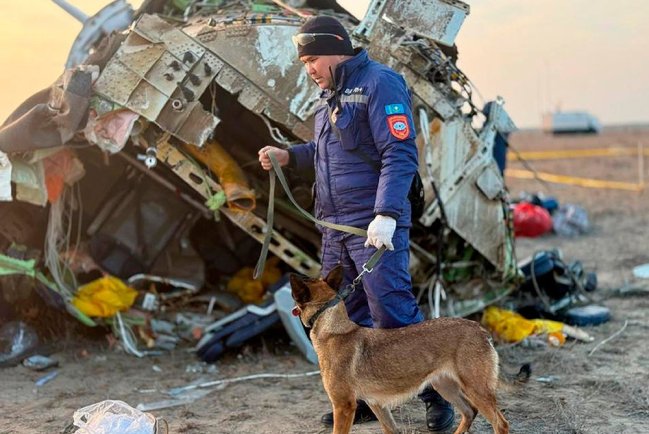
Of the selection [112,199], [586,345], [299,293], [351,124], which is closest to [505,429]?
[299,293]

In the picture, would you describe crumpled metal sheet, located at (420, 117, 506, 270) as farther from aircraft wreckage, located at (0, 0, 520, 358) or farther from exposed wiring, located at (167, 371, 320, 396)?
exposed wiring, located at (167, 371, 320, 396)

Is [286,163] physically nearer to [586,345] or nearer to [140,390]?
[140,390]

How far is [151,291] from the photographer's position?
22.8ft

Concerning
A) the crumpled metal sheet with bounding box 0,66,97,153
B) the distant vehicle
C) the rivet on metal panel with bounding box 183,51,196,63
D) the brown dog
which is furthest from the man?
the distant vehicle

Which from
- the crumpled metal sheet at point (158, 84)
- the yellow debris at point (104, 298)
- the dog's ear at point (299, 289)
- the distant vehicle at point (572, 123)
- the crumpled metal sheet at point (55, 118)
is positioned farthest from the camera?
the distant vehicle at point (572, 123)

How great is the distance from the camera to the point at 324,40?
159 inches

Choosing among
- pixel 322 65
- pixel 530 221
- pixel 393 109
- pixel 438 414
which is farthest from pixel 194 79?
pixel 530 221

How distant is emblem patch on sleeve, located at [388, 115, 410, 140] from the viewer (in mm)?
3924

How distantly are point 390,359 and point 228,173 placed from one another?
2.52 metres

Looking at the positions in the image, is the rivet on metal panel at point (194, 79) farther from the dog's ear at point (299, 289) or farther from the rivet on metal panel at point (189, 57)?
the dog's ear at point (299, 289)

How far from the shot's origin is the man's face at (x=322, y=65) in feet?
13.4

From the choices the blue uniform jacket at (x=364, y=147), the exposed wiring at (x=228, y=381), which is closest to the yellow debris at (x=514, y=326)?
the exposed wiring at (x=228, y=381)

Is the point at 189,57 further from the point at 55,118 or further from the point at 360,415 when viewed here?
the point at 360,415

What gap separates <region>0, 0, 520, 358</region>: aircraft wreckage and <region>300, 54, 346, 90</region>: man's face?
1.59 metres
